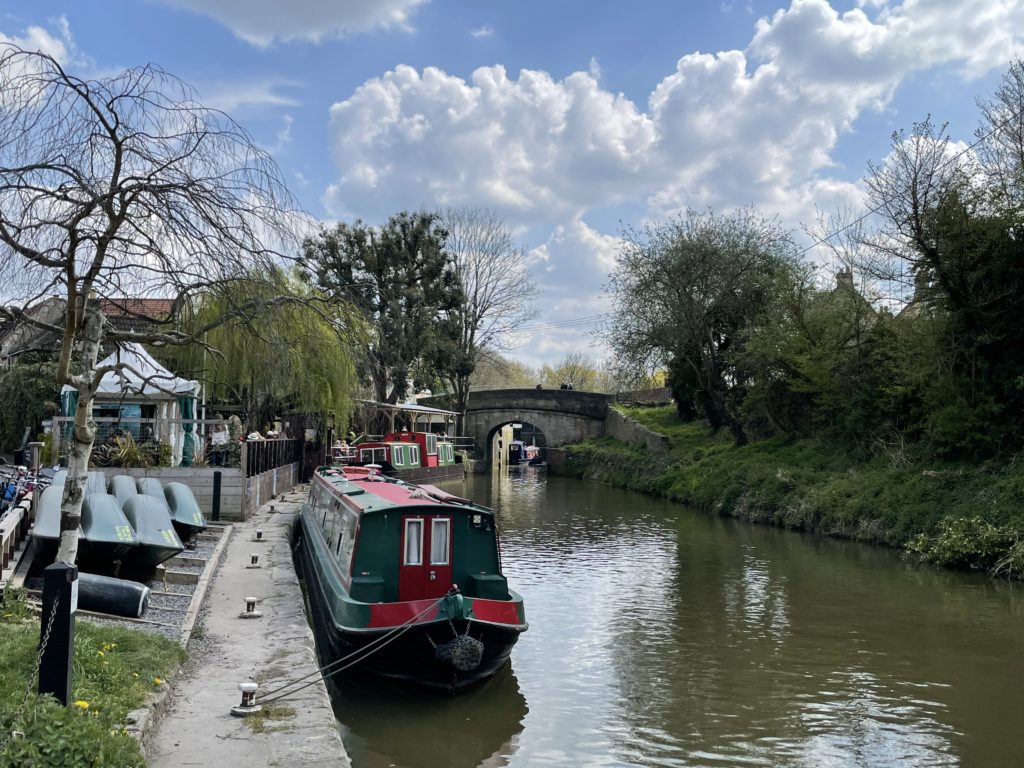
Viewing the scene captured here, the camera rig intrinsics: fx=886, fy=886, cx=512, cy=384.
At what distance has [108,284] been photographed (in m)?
6.03

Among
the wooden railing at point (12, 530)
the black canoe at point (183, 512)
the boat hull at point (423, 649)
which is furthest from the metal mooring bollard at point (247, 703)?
the black canoe at point (183, 512)

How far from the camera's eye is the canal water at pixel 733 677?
22.9ft

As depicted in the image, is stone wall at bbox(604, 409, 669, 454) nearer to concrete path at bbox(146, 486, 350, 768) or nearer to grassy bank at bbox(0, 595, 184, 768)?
concrete path at bbox(146, 486, 350, 768)

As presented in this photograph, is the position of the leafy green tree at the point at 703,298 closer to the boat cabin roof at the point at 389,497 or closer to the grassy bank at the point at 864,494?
the grassy bank at the point at 864,494

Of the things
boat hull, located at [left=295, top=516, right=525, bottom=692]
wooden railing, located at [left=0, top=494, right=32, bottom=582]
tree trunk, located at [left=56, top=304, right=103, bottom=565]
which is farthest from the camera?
wooden railing, located at [left=0, top=494, right=32, bottom=582]

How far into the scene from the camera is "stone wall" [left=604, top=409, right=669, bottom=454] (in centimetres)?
3544

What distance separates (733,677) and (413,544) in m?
3.48

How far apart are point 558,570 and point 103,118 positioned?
1111 cm

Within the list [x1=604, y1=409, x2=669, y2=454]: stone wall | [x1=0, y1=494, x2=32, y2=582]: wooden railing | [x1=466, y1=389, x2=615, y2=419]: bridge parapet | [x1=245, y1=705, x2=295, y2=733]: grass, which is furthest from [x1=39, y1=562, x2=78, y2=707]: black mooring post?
[x1=466, y1=389, x2=615, y2=419]: bridge parapet

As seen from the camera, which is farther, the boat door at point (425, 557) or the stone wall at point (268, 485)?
the stone wall at point (268, 485)

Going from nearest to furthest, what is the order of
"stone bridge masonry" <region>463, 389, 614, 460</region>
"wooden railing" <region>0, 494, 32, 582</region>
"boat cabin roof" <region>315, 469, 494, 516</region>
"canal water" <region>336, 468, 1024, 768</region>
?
"canal water" <region>336, 468, 1024, 768</region>
"wooden railing" <region>0, 494, 32, 582</region>
"boat cabin roof" <region>315, 469, 494, 516</region>
"stone bridge masonry" <region>463, 389, 614, 460</region>

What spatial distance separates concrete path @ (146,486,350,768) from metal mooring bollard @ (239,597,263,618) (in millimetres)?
74

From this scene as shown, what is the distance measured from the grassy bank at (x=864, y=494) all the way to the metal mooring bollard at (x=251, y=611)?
10.9m

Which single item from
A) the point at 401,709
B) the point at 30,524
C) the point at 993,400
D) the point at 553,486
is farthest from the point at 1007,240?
the point at 553,486
